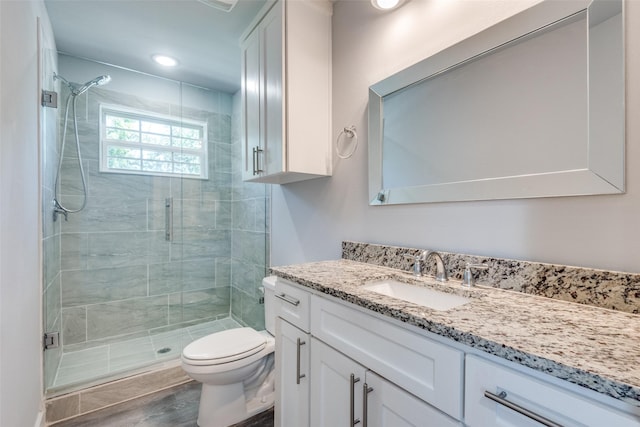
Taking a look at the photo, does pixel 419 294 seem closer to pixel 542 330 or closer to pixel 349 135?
pixel 542 330

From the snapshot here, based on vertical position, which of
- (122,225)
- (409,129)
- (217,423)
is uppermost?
(409,129)

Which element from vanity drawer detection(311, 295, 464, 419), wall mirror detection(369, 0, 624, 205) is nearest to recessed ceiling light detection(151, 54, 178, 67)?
wall mirror detection(369, 0, 624, 205)

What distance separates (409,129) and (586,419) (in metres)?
1.16

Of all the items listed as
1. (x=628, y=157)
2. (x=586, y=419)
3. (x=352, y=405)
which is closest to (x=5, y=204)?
(x=352, y=405)

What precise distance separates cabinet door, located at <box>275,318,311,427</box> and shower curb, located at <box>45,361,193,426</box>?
1.11m

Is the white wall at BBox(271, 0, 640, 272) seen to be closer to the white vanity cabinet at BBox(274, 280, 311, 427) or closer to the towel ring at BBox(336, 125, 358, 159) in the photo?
the towel ring at BBox(336, 125, 358, 159)

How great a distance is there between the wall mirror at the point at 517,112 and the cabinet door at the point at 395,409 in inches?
28.9

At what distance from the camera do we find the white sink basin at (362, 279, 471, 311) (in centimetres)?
107

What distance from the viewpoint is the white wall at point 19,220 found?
1060 millimetres

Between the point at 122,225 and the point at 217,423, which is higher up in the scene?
the point at 122,225

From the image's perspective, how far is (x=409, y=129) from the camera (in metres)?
1.39

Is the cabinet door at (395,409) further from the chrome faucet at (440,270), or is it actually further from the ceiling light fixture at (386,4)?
the ceiling light fixture at (386,4)

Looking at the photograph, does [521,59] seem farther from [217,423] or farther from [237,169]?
[237,169]

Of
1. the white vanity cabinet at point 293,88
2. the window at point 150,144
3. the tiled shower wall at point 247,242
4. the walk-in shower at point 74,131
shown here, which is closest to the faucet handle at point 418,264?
the white vanity cabinet at point 293,88
